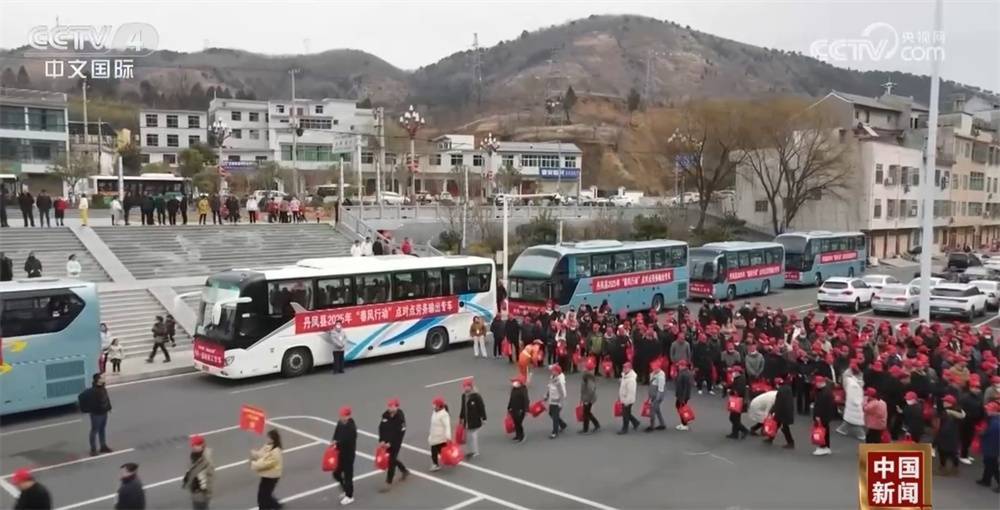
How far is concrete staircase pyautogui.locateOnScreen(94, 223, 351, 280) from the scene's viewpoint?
27625 mm

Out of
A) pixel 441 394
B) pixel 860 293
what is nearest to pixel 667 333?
pixel 441 394

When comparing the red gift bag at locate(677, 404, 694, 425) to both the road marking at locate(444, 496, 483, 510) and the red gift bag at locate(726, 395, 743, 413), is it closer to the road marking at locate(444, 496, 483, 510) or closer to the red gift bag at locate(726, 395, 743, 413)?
the red gift bag at locate(726, 395, 743, 413)

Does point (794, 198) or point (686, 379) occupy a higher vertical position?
point (794, 198)

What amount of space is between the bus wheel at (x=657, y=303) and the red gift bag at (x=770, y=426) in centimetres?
1679

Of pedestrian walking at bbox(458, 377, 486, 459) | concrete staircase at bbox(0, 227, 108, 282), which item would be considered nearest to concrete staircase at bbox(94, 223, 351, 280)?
concrete staircase at bbox(0, 227, 108, 282)

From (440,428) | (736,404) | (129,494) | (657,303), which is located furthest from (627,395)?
(657,303)

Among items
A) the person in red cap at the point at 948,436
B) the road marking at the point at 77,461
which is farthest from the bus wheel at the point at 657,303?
the road marking at the point at 77,461

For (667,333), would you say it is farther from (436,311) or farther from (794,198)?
(794,198)

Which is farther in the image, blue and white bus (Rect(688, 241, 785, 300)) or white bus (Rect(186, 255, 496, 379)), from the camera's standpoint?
blue and white bus (Rect(688, 241, 785, 300))

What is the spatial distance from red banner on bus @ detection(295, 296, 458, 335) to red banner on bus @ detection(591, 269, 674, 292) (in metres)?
6.78

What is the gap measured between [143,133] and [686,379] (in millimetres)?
83981

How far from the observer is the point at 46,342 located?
14.6 metres

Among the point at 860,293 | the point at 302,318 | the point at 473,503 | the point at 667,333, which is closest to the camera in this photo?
the point at 473,503

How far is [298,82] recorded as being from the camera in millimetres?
186625
